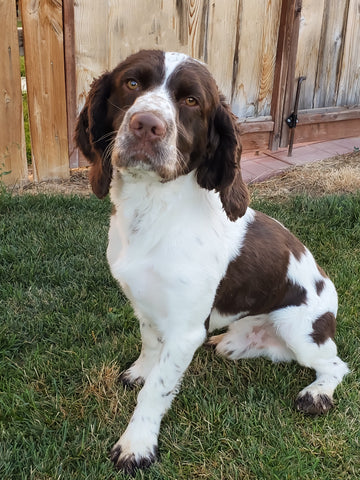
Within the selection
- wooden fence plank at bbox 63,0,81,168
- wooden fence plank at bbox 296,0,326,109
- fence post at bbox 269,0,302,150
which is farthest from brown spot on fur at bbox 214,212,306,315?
wooden fence plank at bbox 296,0,326,109

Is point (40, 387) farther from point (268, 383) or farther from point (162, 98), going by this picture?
point (162, 98)

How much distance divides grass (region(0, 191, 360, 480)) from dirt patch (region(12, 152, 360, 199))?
115 cm

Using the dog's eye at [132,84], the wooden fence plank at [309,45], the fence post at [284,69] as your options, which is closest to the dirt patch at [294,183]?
the fence post at [284,69]

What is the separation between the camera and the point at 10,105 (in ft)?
14.3

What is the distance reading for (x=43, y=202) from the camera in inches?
168

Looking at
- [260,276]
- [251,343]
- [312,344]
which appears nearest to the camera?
[260,276]

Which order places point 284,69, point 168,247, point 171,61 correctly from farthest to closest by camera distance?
point 284,69 < point 168,247 < point 171,61

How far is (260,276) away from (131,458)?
0.92 meters

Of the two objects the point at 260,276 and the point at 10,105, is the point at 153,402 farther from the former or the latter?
the point at 10,105

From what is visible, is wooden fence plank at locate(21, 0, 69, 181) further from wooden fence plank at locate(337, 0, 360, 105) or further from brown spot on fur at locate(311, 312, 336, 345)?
wooden fence plank at locate(337, 0, 360, 105)

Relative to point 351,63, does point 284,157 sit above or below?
below

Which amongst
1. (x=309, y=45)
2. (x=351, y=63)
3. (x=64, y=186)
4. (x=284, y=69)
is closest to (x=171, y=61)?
(x=64, y=186)

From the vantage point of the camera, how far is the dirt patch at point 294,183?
470 cm

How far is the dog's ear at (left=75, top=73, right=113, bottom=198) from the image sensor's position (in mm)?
2150
